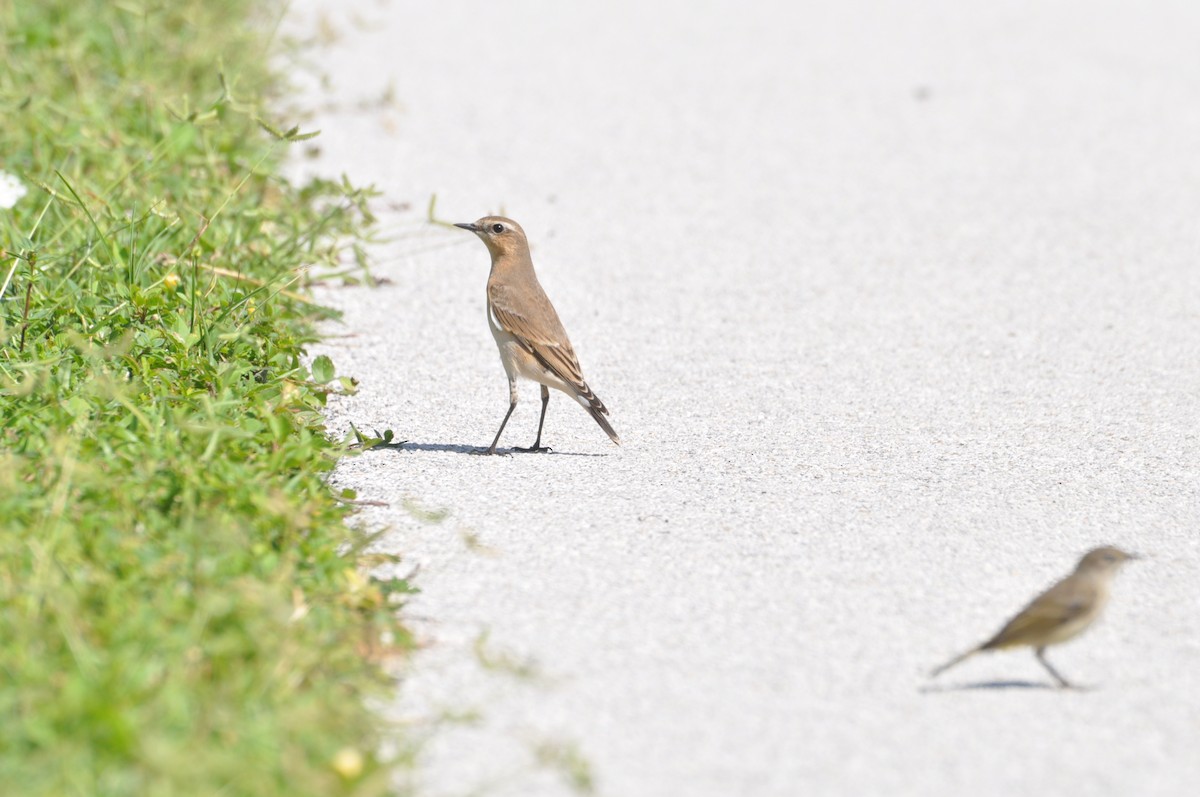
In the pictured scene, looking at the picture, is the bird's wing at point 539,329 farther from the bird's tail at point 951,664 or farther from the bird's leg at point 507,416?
the bird's tail at point 951,664

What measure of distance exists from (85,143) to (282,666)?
579 centimetres

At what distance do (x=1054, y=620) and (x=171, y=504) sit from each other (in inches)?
106

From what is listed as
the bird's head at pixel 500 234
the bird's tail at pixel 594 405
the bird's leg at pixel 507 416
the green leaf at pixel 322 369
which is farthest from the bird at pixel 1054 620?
the bird's head at pixel 500 234

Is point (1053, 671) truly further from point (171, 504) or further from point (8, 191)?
point (8, 191)

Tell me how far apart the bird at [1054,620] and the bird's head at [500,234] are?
3796mm

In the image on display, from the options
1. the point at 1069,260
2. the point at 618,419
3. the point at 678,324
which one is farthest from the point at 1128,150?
the point at 618,419

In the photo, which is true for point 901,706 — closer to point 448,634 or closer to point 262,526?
point 448,634

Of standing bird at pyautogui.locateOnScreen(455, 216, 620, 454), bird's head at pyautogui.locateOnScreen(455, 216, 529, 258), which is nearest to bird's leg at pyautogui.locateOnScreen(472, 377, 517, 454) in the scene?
standing bird at pyautogui.locateOnScreen(455, 216, 620, 454)

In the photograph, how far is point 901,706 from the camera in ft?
14.2

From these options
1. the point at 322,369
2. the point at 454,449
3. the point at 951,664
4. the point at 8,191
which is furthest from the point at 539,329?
the point at 951,664

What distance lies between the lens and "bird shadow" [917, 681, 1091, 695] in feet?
14.6

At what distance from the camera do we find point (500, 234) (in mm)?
7832

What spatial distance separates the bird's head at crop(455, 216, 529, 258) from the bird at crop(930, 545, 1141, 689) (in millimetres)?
3796

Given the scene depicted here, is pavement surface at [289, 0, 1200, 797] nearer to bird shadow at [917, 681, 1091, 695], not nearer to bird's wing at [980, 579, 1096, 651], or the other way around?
bird shadow at [917, 681, 1091, 695]
